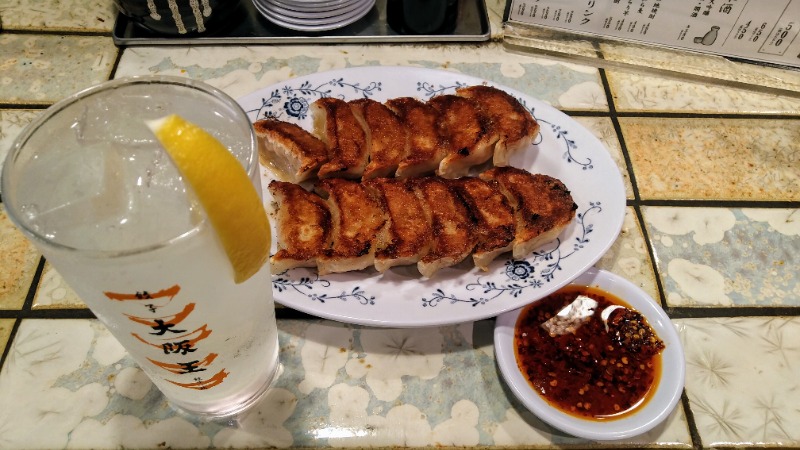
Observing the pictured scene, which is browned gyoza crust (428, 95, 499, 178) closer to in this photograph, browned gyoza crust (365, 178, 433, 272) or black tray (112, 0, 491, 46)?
browned gyoza crust (365, 178, 433, 272)

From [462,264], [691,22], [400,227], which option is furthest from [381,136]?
[691,22]

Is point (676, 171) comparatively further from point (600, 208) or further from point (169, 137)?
point (169, 137)

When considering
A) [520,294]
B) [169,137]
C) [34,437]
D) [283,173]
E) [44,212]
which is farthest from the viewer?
[283,173]

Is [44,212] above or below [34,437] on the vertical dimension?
above

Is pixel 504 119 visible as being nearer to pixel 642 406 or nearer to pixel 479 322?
pixel 479 322

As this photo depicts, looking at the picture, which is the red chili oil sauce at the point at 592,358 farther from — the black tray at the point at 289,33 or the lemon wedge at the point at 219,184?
the black tray at the point at 289,33

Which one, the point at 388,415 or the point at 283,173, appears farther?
the point at 283,173

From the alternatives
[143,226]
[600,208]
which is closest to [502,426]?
[600,208]

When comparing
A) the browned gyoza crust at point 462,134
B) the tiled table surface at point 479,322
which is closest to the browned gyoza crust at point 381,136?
the browned gyoza crust at point 462,134
